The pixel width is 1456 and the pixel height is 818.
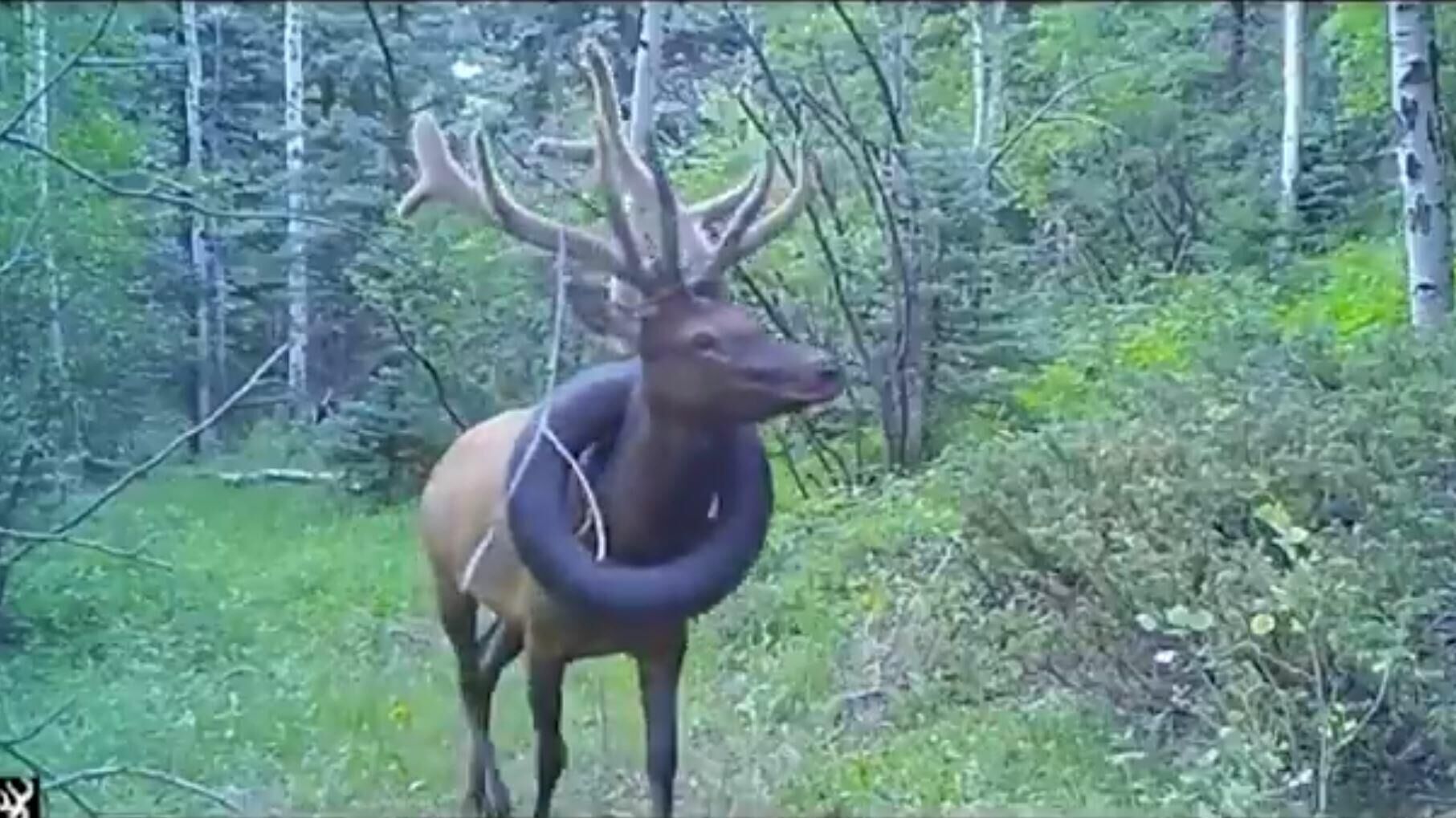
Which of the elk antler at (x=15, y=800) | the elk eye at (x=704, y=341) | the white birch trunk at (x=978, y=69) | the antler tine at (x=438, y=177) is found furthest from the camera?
the white birch trunk at (x=978, y=69)

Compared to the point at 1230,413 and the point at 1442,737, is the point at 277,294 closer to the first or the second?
the point at 1230,413

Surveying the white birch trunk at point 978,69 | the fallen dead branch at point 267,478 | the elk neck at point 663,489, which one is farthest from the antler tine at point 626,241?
the white birch trunk at point 978,69

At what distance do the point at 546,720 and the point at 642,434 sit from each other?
31.3 inches

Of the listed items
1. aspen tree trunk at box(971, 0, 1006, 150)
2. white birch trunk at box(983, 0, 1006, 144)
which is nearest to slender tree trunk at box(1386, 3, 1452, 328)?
aspen tree trunk at box(971, 0, 1006, 150)

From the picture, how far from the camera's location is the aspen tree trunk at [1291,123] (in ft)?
44.4

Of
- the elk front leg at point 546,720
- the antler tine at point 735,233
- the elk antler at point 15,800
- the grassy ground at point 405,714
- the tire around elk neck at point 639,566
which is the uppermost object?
the antler tine at point 735,233

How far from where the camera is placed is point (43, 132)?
6891 millimetres

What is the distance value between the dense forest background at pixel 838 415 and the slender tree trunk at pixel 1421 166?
23cm

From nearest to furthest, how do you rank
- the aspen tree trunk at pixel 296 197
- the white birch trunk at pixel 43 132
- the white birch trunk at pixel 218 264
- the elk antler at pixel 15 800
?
the elk antler at pixel 15 800 → the white birch trunk at pixel 43 132 → the aspen tree trunk at pixel 296 197 → the white birch trunk at pixel 218 264

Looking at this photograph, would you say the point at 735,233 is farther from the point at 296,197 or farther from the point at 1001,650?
the point at 296,197

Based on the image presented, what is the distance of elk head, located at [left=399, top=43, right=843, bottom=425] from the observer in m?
4.78

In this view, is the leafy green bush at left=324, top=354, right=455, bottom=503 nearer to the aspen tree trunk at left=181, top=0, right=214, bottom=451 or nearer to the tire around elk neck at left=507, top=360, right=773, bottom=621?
the aspen tree trunk at left=181, top=0, right=214, bottom=451

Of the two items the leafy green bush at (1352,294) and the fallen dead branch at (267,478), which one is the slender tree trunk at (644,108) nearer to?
the fallen dead branch at (267,478)

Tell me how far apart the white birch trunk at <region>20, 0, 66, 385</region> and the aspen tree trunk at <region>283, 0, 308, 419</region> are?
0.87m
